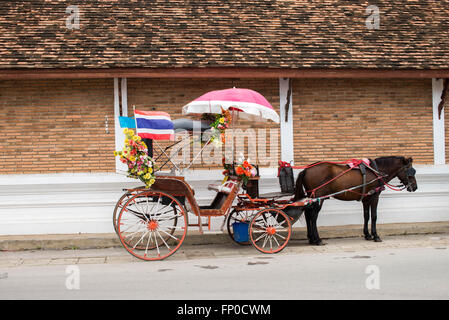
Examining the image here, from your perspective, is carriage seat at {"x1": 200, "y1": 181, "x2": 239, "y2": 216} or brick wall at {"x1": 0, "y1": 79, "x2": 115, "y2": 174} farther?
brick wall at {"x1": 0, "y1": 79, "x2": 115, "y2": 174}

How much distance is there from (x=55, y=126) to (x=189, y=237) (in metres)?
3.69

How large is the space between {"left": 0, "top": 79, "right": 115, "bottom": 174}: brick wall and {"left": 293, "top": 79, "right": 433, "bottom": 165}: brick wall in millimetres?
4210

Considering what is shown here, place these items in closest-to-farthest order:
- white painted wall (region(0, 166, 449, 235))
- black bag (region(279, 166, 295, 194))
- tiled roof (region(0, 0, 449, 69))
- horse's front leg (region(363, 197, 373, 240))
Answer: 1. black bag (region(279, 166, 295, 194))
2. horse's front leg (region(363, 197, 373, 240))
3. tiled roof (region(0, 0, 449, 69))
4. white painted wall (region(0, 166, 449, 235))

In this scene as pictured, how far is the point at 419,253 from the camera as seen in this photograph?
8.80 metres

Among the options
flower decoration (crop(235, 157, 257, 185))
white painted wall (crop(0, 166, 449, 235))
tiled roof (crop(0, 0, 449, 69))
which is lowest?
white painted wall (crop(0, 166, 449, 235))

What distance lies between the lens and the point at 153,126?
8383 mm

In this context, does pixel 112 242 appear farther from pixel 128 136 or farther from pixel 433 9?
pixel 433 9

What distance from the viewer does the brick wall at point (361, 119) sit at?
37.7 ft

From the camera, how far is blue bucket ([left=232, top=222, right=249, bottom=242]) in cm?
944

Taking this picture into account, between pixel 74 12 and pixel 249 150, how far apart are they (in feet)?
16.1

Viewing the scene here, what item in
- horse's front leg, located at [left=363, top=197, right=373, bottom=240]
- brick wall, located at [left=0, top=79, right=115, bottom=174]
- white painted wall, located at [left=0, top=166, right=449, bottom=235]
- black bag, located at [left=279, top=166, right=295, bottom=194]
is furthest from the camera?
brick wall, located at [left=0, top=79, right=115, bottom=174]

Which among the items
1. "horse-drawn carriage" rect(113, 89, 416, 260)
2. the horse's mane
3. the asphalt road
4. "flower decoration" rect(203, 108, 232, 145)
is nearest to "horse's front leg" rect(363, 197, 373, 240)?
"horse-drawn carriage" rect(113, 89, 416, 260)

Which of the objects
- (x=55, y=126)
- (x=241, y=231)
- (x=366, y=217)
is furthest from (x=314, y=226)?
(x=55, y=126)

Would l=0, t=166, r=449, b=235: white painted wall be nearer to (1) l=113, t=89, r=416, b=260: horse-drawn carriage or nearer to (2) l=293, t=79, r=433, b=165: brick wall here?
(1) l=113, t=89, r=416, b=260: horse-drawn carriage
